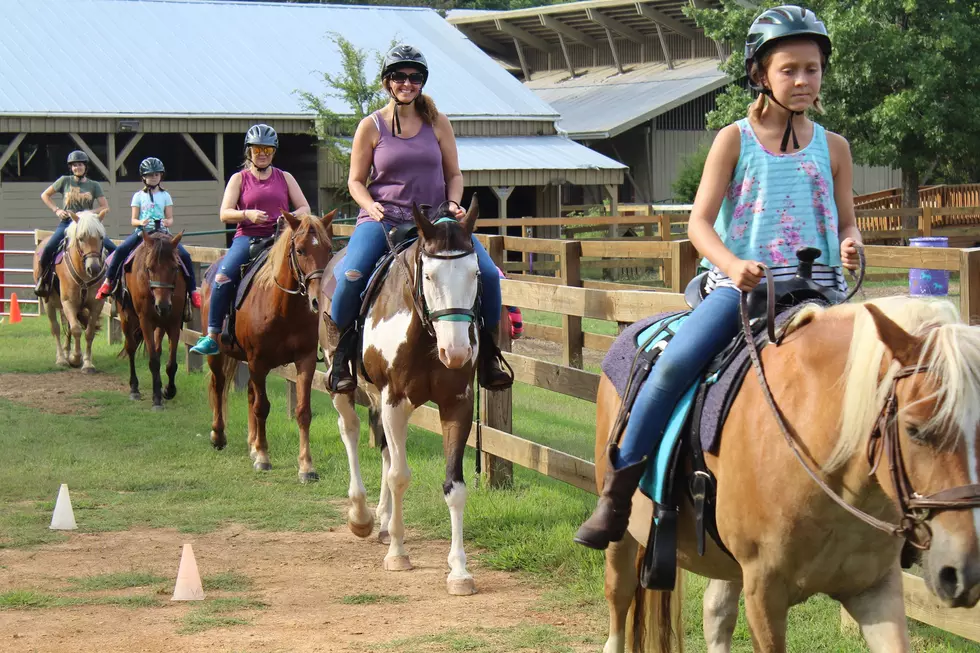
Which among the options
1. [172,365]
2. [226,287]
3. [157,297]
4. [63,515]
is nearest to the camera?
[63,515]

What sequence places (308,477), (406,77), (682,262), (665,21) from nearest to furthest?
(406,77) → (682,262) → (308,477) → (665,21)

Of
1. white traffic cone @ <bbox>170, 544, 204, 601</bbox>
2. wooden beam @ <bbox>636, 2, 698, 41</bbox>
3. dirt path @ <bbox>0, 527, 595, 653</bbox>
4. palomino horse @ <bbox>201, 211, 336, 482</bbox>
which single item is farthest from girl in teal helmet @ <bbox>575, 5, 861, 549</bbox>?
wooden beam @ <bbox>636, 2, 698, 41</bbox>

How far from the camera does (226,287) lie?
10273mm

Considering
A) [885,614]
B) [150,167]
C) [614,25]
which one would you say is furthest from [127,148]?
[885,614]

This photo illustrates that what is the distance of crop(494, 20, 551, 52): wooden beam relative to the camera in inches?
1877

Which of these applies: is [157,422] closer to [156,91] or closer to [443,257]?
[443,257]

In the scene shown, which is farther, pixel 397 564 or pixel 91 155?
pixel 91 155

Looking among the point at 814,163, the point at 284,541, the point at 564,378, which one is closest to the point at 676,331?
the point at 814,163

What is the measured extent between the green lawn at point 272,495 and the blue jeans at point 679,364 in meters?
1.67

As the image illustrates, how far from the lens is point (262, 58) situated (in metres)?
33.4

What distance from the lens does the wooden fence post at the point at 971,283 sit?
4969 millimetres

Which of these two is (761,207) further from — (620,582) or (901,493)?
(620,582)

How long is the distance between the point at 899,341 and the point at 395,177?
4.64 m

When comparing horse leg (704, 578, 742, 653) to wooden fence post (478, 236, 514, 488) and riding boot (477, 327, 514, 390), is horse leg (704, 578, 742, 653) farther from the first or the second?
wooden fence post (478, 236, 514, 488)
